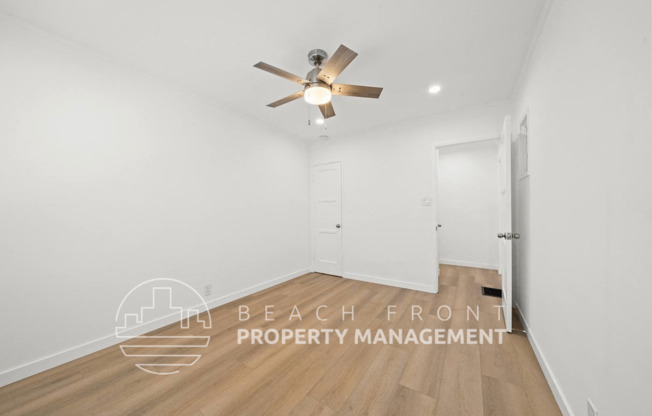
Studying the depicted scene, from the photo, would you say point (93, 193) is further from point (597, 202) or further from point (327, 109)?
point (597, 202)

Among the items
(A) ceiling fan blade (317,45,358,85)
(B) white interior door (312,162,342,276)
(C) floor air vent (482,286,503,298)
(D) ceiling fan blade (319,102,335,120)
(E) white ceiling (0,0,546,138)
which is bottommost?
(C) floor air vent (482,286,503,298)

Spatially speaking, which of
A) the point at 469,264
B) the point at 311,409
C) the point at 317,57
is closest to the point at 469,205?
the point at 469,264

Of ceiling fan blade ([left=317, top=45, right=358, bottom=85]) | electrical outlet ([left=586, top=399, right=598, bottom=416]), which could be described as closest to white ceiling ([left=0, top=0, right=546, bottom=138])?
ceiling fan blade ([left=317, top=45, right=358, bottom=85])

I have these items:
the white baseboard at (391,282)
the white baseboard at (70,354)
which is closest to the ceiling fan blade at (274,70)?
the white baseboard at (70,354)

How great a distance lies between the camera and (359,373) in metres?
1.73

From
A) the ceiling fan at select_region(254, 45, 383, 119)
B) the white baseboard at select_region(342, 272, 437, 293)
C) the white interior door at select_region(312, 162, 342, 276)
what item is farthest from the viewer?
the white interior door at select_region(312, 162, 342, 276)

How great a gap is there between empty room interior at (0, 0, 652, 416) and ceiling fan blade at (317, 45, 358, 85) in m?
0.03

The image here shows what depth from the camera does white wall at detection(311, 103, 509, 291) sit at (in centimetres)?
331

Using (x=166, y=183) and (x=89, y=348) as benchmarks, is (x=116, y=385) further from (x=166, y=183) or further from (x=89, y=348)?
(x=166, y=183)

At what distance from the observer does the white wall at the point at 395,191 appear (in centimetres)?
331

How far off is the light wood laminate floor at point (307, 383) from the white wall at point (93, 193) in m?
0.48

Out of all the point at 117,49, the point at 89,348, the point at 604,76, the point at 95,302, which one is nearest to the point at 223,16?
the point at 117,49

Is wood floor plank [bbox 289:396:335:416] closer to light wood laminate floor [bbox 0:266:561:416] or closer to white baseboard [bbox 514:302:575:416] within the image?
light wood laminate floor [bbox 0:266:561:416]

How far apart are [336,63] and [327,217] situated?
2.95 m
